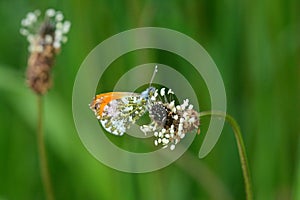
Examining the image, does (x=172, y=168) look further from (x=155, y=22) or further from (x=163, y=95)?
(x=163, y=95)

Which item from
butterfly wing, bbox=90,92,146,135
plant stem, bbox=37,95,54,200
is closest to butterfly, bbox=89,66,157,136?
butterfly wing, bbox=90,92,146,135

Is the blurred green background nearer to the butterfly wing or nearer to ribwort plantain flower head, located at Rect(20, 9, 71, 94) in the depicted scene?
ribwort plantain flower head, located at Rect(20, 9, 71, 94)

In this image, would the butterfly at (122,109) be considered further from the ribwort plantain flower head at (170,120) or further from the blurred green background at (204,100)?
the blurred green background at (204,100)

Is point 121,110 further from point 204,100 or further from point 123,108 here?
point 204,100

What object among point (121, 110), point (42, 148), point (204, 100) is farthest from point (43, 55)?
point (204, 100)

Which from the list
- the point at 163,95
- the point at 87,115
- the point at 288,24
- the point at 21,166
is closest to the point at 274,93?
the point at 288,24

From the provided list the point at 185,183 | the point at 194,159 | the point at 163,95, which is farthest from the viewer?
the point at 185,183
